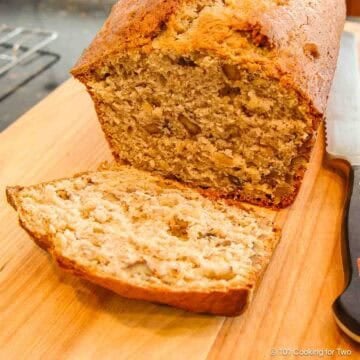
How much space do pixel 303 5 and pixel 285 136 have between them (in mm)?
675

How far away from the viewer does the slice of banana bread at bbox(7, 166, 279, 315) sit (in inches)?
74.5

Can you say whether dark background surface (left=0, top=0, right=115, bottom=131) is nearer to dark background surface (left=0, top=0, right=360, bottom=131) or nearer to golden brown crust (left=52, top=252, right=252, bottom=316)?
dark background surface (left=0, top=0, right=360, bottom=131)

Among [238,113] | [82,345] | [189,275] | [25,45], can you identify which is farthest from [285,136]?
[25,45]

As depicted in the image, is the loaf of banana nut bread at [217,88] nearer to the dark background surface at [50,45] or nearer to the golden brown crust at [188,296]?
the golden brown crust at [188,296]

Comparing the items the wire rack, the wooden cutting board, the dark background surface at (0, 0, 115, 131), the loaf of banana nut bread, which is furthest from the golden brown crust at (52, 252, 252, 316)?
the wire rack

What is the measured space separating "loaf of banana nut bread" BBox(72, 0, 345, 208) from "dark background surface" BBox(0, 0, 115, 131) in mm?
1336

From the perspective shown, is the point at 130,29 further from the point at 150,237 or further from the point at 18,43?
the point at 18,43

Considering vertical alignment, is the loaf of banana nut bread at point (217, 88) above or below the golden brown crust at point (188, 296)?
above

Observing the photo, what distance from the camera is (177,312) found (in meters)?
2.02

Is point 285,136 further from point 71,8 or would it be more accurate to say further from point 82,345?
point 71,8

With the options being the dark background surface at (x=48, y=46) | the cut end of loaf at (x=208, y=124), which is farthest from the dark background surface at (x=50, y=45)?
the cut end of loaf at (x=208, y=124)

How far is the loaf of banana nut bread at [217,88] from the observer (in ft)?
7.14

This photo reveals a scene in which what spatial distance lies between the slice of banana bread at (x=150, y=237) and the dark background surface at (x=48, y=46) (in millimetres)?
1420

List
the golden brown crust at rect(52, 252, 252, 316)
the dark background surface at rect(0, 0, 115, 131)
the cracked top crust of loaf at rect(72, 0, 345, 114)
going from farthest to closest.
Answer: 1. the dark background surface at rect(0, 0, 115, 131)
2. the cracked top crust of loaf at rect(72, 0, 345, 114)
3. the golden brown crust at rect(52, 252, 252, 316)
